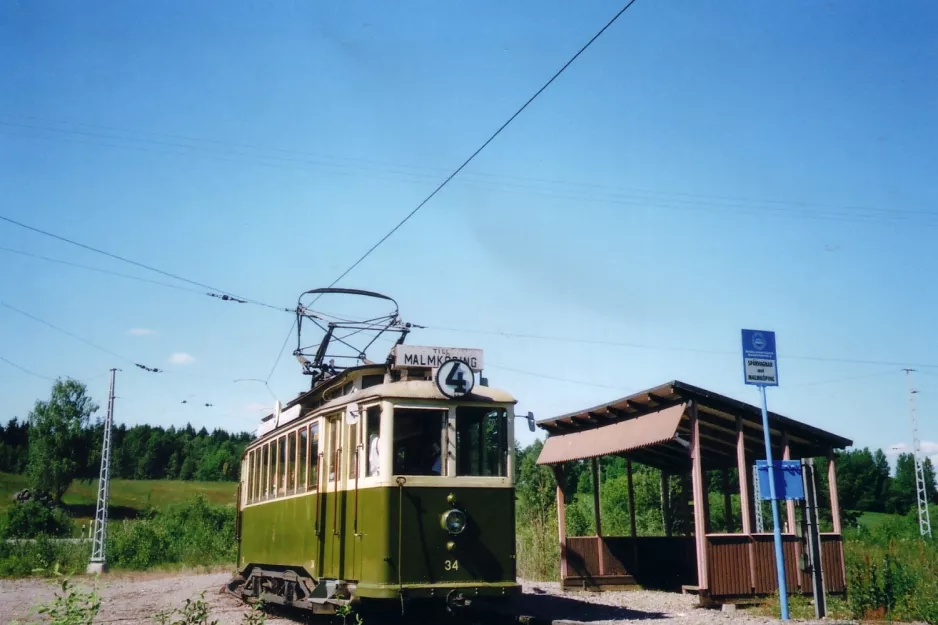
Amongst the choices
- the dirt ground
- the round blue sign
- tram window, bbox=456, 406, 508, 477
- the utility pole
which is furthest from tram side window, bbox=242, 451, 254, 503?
the utility pole

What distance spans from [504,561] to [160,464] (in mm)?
113227

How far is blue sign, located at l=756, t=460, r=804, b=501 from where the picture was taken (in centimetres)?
977

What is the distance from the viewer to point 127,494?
74.4 m

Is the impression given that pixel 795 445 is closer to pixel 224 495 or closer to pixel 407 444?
pixel 407 444

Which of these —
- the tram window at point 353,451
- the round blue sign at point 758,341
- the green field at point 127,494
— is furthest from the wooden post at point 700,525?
the green field at point 127,494

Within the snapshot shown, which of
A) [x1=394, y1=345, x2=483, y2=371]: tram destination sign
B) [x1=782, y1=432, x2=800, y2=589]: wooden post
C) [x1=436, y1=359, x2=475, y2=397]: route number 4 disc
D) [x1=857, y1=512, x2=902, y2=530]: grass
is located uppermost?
[x1=394, y1=345, x2=483, y2=371]: tram destination sign

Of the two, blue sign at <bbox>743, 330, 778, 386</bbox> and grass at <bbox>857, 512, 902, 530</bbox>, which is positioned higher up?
blue sign at <bbox>743, 330, 778, 386</bbox>

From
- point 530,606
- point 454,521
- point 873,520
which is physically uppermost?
point 454,521

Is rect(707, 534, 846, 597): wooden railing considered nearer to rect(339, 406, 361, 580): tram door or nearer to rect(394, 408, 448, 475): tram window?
rect(394, 408, 448, 475): tram window

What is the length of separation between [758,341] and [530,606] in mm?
5303

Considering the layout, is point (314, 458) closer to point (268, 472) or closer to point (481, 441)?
point (481, 441)

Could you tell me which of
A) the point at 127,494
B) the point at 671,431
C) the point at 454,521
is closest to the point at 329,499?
the point at 454,521

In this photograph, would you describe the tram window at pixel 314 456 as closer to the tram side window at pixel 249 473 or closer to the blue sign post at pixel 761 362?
the tram side window at pixel 249 473

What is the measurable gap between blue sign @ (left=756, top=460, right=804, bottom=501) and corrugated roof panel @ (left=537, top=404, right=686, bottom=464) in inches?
71.5
